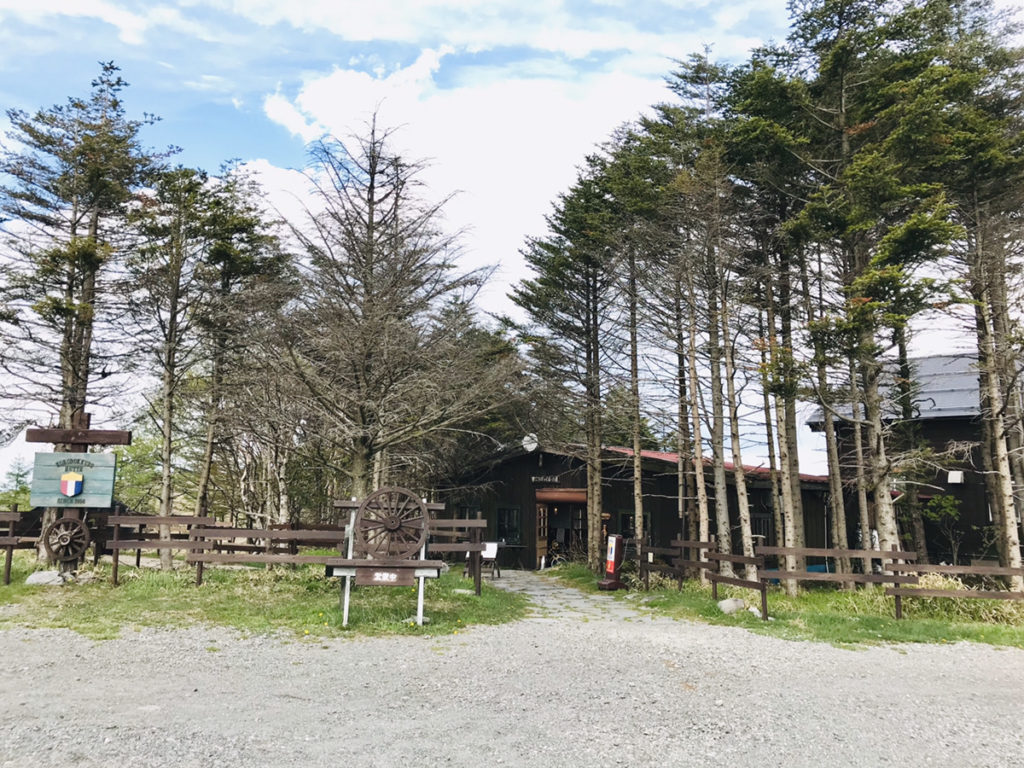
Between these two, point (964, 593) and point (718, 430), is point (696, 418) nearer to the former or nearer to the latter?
point (718, 430)

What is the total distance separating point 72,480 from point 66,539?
105 cm

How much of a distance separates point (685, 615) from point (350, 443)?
6.35 m

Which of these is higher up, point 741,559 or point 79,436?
point 79,436

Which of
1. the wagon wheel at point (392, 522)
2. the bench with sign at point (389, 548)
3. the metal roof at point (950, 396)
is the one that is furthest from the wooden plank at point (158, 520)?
the metal roof at point (950, 396)

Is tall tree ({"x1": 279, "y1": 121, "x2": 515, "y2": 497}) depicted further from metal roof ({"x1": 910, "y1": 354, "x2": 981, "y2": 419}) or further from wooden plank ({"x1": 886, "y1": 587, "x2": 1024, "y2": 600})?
metal roof ({"x1": 910, "y1": 354, "x2": 981, "y2": 419})

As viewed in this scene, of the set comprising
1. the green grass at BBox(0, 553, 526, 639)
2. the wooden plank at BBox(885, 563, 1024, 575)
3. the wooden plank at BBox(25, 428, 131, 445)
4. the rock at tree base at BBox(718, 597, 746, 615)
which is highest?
the wooden plank at BBox(25, 428, 131, 445)

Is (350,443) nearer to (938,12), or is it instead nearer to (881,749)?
(881,749)

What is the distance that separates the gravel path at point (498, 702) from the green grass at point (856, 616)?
29.5 inches

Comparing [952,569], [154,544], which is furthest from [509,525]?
[952,569]

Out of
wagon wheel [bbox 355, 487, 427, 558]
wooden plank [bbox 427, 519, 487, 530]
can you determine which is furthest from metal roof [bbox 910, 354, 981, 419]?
→ wagon wheel [bbox 355, 487, 427, 558]

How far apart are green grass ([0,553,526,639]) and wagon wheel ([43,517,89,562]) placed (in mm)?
590

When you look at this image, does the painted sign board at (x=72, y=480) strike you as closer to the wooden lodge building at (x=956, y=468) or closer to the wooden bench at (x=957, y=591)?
the wooden bench at (x=957, y=591)

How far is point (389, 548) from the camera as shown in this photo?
9633mm

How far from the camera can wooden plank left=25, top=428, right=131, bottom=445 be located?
1252 cm
